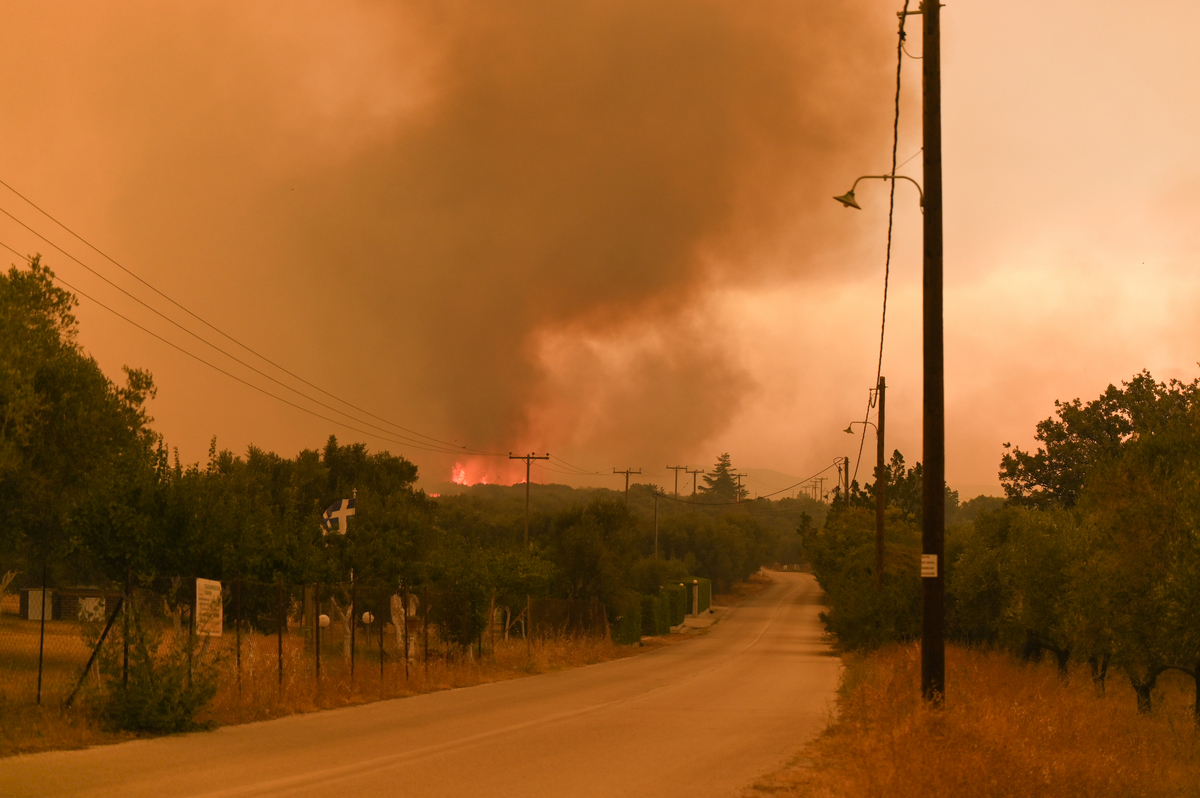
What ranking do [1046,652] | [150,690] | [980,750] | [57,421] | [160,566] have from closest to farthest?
1. [980,750]
2. [150,690]
3. [160,566]
4. [57,421]
5. [1046,652]

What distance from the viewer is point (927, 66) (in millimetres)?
13938

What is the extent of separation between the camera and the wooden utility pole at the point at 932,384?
1345 centimetres

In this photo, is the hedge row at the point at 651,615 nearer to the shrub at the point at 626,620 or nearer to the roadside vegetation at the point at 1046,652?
the shrub at the point at 626,620

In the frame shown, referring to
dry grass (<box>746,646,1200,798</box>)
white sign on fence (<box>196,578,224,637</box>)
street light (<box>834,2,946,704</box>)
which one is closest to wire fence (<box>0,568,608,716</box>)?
white sign on fence (<box>196,578,224,637</box>)

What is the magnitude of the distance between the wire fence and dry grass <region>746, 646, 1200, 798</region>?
930 cm

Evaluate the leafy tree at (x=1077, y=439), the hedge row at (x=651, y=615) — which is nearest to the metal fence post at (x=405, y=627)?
the hedge row at (x=651, y=615)

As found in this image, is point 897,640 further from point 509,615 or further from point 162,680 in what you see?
point 162,680

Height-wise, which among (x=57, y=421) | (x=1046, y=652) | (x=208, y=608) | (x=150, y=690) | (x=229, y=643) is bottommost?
(x=1046, y=652)

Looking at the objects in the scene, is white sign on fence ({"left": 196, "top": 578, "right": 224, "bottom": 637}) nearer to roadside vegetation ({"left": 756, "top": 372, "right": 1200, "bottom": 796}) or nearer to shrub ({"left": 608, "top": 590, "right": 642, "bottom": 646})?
roadside vegetation ({"left": 756, "top": 372, "right": 1200, "bottom": 796})

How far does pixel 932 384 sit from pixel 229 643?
746 inches

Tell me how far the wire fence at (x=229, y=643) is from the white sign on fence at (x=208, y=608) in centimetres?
2

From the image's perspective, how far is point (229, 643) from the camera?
82.9ft

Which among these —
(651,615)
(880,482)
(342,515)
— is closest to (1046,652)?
(880,482)

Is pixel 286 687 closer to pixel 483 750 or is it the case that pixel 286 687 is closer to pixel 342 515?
pixel 483 750
